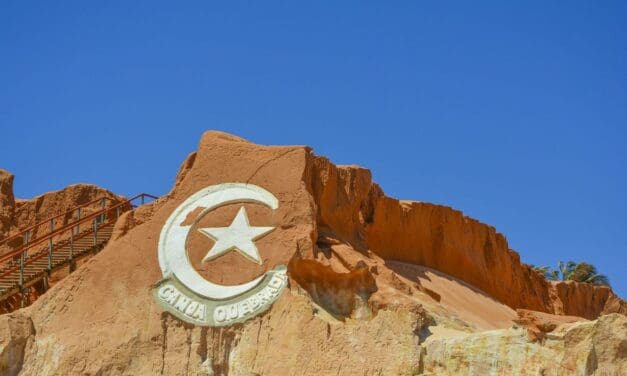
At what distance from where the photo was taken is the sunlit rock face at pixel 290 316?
25.0 meters

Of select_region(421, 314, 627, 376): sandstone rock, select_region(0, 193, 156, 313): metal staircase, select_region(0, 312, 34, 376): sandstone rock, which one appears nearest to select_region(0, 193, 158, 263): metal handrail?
select_region(0, 193, 156, 313): metal staircase

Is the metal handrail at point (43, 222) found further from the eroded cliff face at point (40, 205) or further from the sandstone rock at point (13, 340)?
the sandstone rock at point (13, 340)

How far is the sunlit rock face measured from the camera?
25000mm

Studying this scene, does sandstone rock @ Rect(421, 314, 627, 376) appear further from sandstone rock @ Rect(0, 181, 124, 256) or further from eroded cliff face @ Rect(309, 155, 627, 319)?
sandstone rock @ Rect(0, 181, 124, 256)

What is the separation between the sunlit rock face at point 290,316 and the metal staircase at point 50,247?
2.35m

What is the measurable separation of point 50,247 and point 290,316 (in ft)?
22.8

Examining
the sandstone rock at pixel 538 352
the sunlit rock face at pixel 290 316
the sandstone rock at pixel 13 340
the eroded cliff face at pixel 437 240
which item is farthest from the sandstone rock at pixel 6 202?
the sandstone rock at pixel 538 352

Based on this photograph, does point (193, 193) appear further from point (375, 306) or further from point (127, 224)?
point (375, 306)

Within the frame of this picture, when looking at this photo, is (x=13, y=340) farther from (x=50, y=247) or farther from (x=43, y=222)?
(x=43, y=222)

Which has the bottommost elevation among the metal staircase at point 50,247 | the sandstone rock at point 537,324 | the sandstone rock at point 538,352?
the sandstone rock at point 538,352

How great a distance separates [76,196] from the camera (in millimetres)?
34812

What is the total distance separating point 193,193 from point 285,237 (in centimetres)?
246

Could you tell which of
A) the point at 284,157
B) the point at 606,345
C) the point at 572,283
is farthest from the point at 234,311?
the point at 572,283

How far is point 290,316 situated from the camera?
2652 cm
